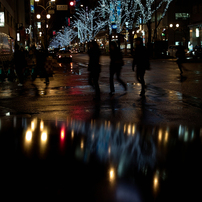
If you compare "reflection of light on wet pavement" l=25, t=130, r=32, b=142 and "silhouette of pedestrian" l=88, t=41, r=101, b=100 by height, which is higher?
"silhouette of pedestrian" l=88, t=41, r=101, b=100

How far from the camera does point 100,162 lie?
191 inches

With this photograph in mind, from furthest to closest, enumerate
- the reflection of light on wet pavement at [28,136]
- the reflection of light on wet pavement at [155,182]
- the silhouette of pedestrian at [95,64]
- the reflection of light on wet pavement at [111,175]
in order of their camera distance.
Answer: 1. the silhouette of pedestrian at [95,64]
2. the reflection of light on wet pavement at [28,136]
3. the reflection of light on wet pavement at [111,175]
4. the reflection of light on wet pavement at [155,182]

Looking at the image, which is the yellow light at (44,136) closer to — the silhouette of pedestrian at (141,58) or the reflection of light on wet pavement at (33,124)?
the reflection of light on wet pavement at (33,124)

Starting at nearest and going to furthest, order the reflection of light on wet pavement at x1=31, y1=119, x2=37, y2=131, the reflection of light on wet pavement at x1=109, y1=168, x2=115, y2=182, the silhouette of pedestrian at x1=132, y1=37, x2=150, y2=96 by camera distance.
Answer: the reflection of light on wet pavement at x1=109, y1=168, x2=115, y2=182 < the reflection of light on wet pavement at x1=31, y1=119, x2=37, y2=131 < the silhouette of pedestrian at x1=132, y1=37, x2=150, y2=96

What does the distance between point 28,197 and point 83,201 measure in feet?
2.03

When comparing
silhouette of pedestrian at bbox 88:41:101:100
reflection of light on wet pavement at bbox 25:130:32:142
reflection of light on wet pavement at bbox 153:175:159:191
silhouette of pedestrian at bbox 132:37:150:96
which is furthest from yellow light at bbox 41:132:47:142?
silhouette of pedestrian at bbox 132:37:150:96

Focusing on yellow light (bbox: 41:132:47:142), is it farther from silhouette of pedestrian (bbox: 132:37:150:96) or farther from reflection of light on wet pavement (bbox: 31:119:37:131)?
silhouette of pedestrian (bbox: 132:37:150:96)

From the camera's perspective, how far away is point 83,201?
11.6ft

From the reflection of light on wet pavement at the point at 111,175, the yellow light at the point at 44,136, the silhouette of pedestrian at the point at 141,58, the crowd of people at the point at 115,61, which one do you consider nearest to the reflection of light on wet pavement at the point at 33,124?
the yellow light at the point at 44,136

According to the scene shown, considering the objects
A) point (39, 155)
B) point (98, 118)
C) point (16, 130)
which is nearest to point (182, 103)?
point (98, 118)

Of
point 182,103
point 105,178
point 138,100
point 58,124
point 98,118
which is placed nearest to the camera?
point 105,178

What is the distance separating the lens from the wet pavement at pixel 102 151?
12.6ft

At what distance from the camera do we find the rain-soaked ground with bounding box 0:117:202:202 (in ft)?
12.4

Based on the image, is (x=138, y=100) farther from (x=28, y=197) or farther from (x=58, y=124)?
(x=28, y=197)
